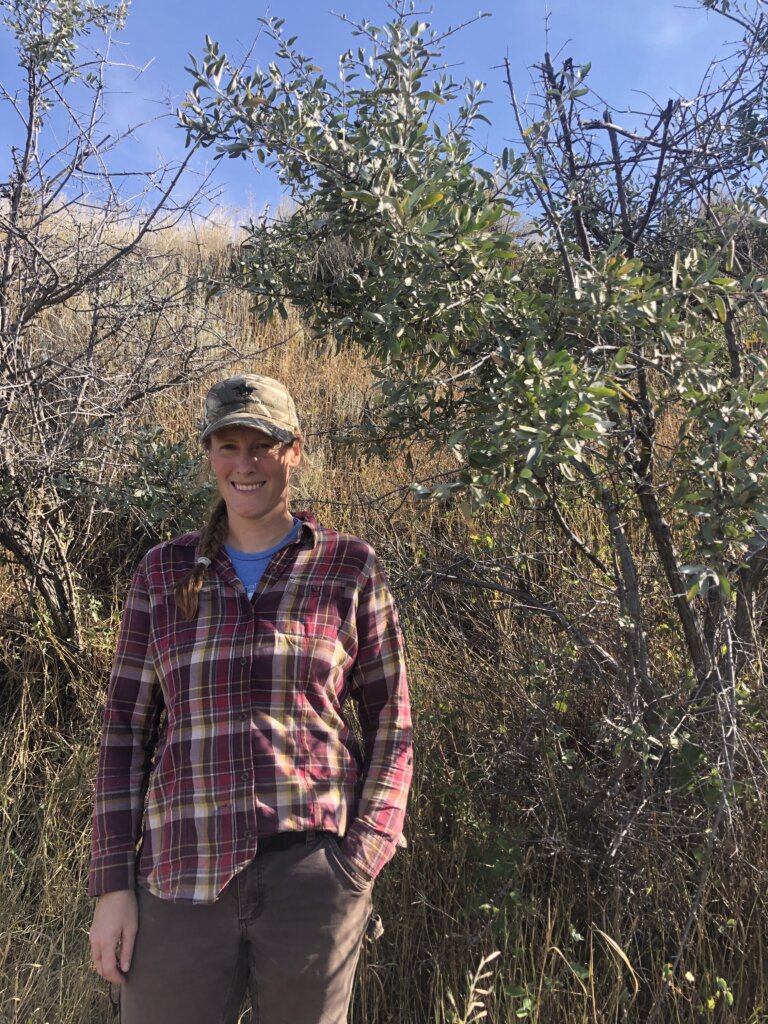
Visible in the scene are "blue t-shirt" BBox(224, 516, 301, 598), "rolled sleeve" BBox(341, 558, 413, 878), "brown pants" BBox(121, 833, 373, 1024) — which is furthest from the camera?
"blue t-shirt" BBox(224, 516, 301, 598)

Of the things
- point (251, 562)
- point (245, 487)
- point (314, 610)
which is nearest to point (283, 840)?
point (314, 610)

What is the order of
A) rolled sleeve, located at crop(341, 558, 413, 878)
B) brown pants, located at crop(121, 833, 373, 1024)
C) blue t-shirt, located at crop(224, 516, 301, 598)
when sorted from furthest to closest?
blue t-shirt, located at crop(224, 516, 301, 598)
rolled sleeve, located at crop(341, 558, 413, 878)
brown pants, located at crop(121, 833, 373, 1024)

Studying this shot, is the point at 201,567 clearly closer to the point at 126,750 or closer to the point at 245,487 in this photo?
the point at 245,487

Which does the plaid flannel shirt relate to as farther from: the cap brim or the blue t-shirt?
the cap brim

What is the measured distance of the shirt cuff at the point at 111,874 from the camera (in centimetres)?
168

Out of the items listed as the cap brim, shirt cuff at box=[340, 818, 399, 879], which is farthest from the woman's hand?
the cap brim

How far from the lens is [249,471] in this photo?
1.87 metres

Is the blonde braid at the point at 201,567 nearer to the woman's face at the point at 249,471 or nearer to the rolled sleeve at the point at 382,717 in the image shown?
the woman's face at the point at 249,471

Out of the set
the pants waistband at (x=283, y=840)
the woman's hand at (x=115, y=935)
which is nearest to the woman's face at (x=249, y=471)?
the pants waistband at (x=283, y=840)

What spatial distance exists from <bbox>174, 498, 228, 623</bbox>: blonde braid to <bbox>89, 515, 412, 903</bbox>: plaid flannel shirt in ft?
0.08

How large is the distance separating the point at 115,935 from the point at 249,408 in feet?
4.10

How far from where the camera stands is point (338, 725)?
181 centimetres

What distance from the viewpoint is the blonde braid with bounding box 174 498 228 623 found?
1.77 metres

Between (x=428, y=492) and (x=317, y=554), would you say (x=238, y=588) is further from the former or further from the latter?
(x=428, y=492)
